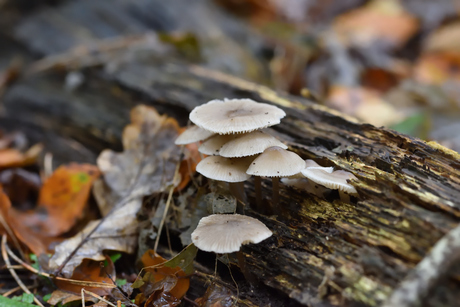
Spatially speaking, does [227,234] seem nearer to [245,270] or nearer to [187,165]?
[245,270]

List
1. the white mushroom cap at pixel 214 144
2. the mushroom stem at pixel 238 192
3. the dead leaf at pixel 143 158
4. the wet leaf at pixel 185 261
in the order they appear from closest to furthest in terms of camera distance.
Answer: the wet leaf at pixel 185 261
the white mushroom cap at pixel 214 144
the mushroom stem at pixel 238 192
the dead leaf at pixel 143 158

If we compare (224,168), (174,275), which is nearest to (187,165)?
(224,168)

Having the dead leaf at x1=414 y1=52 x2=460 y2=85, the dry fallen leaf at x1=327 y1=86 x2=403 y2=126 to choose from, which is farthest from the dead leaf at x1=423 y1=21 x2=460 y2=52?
the dry fallen leaf at x1=327 y1=86 x2=403 y2=126

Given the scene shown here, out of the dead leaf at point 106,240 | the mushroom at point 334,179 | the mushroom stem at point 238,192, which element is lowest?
the dead leaf at point 106,240

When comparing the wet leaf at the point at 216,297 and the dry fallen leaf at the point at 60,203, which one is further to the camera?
the dry fallen leaf at the point at 60,203

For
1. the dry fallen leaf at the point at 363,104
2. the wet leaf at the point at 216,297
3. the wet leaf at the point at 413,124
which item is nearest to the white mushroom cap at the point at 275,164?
the wet leaf at the point at 216,297

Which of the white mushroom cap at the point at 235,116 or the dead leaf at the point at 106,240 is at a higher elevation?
the white mushroom cap at the point at 235,116

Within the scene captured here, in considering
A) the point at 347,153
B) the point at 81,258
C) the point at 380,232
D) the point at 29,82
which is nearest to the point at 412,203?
the point at 380,232

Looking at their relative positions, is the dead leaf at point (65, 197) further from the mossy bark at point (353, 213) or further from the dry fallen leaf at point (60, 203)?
the mossy bark at point (353, 213)

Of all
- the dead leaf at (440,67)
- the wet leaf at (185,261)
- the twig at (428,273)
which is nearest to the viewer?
the twig at (428,273)
